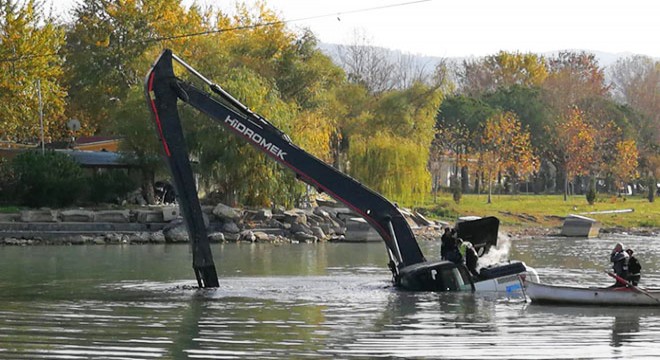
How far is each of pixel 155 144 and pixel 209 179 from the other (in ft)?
13.0

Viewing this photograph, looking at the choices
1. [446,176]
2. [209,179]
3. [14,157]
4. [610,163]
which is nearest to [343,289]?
[209,179]

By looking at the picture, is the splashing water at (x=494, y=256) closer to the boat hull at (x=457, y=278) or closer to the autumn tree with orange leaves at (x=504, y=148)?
the boat hull at (x=457, y=278)

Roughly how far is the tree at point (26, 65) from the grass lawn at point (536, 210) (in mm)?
23975

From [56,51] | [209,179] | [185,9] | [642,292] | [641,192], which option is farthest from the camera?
[641,192]

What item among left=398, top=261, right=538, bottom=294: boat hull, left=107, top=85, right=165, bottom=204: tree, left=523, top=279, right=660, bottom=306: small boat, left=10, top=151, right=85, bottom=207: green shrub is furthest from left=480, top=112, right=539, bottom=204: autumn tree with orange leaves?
left=523, top=279, right=660, bottom=306: small boat

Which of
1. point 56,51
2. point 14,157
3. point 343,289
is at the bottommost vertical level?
point 343,289

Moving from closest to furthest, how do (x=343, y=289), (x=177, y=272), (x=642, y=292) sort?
(x=642, y=292), (x=343, y=289), (x=177, y=272)

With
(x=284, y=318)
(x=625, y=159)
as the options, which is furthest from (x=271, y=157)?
(x=625, y=159)

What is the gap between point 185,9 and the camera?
8531 centimetres

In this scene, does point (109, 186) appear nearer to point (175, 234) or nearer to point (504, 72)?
point (175, 234)

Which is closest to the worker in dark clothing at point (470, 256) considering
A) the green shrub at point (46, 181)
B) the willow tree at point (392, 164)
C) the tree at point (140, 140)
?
the green shrub at point (46, 181)

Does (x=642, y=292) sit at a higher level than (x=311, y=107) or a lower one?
lower

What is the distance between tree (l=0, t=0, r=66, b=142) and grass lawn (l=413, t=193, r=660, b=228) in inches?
944

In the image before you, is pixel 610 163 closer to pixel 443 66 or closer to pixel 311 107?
pixel 443 66
